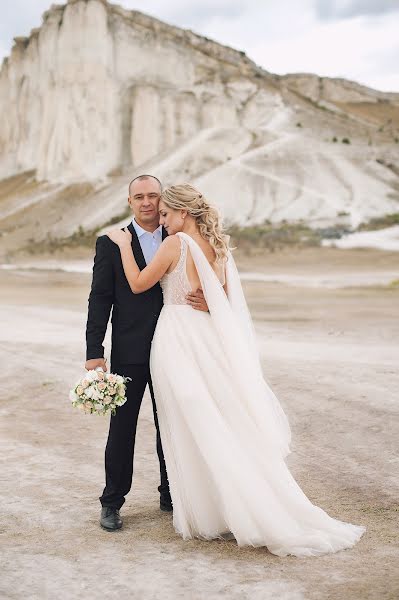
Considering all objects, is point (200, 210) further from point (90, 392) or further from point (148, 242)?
point (90, 392)

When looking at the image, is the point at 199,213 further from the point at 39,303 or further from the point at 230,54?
the point at 230,54

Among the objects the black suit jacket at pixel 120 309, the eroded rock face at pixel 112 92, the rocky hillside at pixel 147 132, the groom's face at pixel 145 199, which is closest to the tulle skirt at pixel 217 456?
the black suit jacket at pixel 120 309

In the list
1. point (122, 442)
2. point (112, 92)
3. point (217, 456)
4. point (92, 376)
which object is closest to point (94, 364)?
point (92, 376)

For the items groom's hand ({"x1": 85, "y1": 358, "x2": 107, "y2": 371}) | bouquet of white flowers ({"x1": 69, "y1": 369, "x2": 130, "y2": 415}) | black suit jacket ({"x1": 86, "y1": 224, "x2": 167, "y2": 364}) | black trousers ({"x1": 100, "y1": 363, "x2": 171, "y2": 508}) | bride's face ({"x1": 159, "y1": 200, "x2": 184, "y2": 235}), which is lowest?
black trousers ({"x1": 100, "y1": 363, "x2": 171, "y2": 508})

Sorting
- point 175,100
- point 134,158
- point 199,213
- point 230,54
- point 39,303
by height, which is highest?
point 230,54

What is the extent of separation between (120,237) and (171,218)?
1.19 feet

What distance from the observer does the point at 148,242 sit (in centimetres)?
508

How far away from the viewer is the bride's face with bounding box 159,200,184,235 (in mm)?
4844

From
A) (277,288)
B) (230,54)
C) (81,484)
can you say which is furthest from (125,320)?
(230,54)

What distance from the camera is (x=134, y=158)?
233 feet

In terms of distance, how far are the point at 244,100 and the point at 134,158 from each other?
1196 cm

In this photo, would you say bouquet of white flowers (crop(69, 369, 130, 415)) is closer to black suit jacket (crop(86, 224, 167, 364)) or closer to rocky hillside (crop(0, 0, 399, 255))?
black suit jacket (crop(86, 224, 167, 364))

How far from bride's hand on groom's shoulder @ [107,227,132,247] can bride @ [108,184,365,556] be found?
1 centimetres

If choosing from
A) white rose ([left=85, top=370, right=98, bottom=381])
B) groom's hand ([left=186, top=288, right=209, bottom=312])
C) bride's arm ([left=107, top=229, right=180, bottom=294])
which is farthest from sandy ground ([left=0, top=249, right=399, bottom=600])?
bride's arm ([left=107, top=229, right=180, bottom=294])
